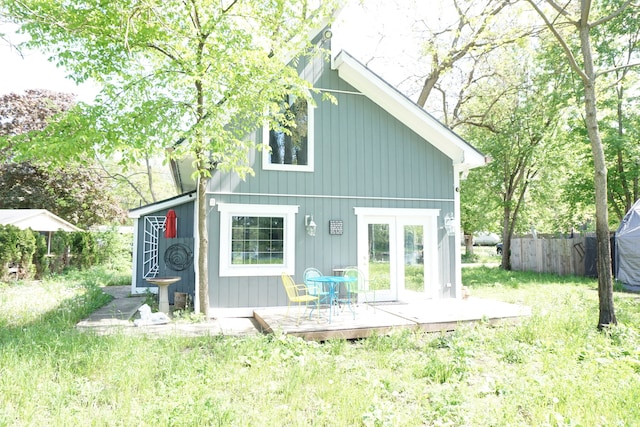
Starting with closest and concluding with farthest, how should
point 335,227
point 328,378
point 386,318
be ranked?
point 328,378
point 386,318
point 335,227

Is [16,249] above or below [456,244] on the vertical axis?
below

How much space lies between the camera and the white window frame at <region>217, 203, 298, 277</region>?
26.6 ft

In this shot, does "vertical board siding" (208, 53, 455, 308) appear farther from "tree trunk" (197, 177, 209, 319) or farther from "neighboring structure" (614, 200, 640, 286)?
"neighboring structure" (614, 200, 640, 286)

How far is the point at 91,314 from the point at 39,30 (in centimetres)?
518

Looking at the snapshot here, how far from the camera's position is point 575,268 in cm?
1537

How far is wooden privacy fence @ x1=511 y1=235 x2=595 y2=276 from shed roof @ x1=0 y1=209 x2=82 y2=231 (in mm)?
19736

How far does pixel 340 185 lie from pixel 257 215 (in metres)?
1.96

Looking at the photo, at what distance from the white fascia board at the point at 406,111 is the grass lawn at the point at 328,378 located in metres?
4.22

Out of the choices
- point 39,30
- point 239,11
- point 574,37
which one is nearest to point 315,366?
point 239,11

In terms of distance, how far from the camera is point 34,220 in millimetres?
17125

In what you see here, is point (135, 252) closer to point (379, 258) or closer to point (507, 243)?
point (379, 258)

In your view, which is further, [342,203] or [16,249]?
[16,249]

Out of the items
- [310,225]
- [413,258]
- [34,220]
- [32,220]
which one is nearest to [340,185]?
[310,225]

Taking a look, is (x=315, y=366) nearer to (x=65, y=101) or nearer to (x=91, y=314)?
(x=91, y=314)
